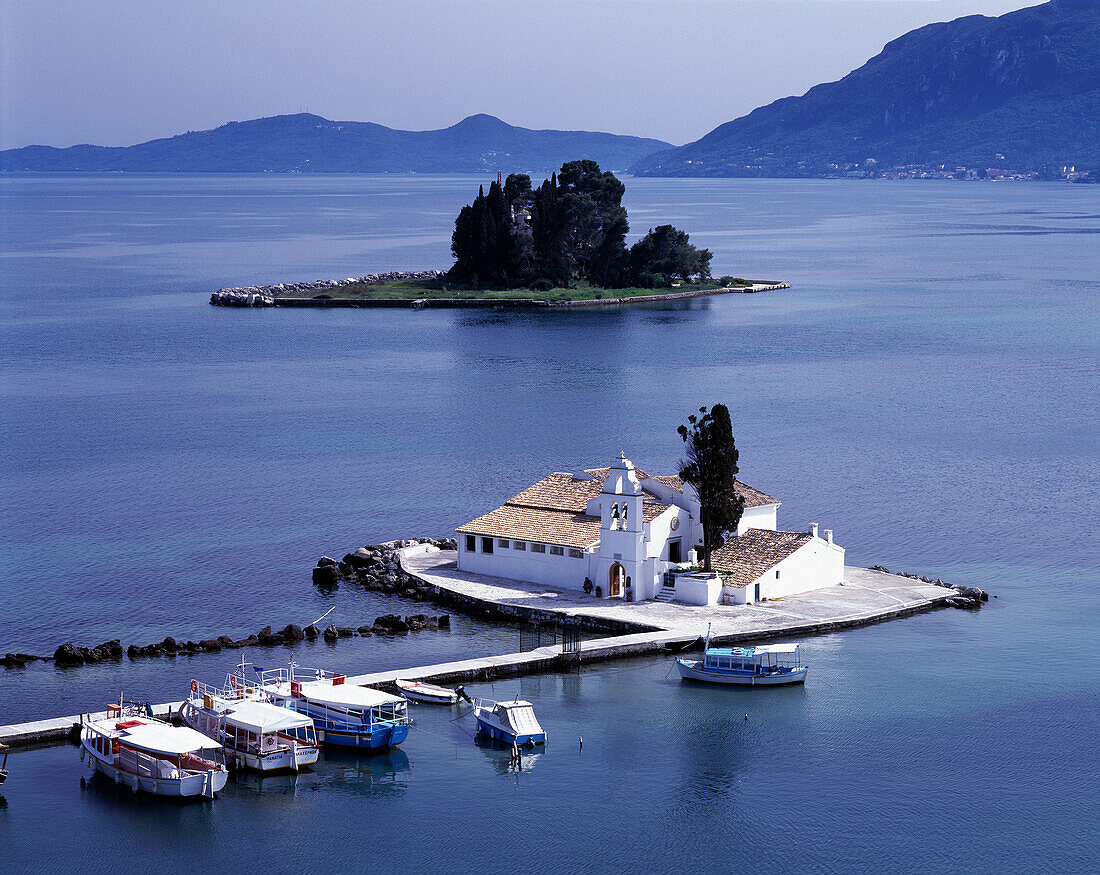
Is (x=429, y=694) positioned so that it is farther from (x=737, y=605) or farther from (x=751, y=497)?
(x=751, y=497)

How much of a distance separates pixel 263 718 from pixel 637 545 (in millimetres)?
15965

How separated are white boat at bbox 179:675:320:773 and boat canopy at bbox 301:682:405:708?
0.70 m

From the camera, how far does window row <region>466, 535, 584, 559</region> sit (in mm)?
52619

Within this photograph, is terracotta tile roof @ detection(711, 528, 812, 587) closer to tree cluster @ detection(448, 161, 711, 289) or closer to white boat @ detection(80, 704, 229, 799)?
white boat @ detection(80, 704, 229, 799)

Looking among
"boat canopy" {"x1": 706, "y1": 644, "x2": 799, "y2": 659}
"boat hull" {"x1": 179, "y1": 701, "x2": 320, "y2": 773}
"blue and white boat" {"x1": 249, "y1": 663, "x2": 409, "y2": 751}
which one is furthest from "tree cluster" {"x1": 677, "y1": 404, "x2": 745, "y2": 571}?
"boat hull" {"x1": 179, "y1": 701, "x2": 320, "y2": 773}

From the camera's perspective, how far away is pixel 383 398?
3974 inches

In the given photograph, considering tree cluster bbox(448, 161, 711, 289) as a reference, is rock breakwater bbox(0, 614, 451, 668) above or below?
below

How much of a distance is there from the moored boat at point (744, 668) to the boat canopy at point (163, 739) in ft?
48.5

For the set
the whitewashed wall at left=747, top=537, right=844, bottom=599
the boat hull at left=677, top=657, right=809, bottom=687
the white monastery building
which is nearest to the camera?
the boat hull at left=677, top=657, right=809, bottom=687

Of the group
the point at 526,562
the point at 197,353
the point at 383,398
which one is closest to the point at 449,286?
the point at 197,353

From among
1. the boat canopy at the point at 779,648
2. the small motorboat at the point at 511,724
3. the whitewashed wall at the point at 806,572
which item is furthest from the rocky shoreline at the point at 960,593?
the small motorboat at the point at 511,724

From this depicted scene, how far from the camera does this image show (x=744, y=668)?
45.2 m

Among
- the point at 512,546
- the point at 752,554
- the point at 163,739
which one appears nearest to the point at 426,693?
the point at 163,739

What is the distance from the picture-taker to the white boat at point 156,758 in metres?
37.1
